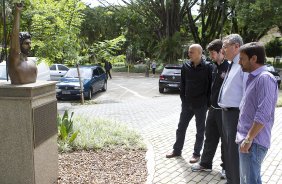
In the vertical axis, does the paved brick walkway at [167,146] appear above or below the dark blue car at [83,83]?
below

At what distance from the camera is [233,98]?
423 cm

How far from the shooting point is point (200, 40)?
38.8 meters

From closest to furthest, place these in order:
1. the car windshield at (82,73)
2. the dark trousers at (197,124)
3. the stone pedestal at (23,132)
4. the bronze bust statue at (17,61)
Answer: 1. the stone pedestal at (23,132)
2. the bronze bust statue at (17,61)
3. the dark trousers at (197,124)
4. the car windshield at (82,73)

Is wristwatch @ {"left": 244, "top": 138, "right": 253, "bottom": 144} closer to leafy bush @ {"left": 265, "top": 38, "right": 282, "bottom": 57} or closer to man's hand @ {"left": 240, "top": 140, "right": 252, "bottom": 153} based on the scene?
man's hand @ {"left": 240, "top": 140, "right": 252, "bottom": 153}

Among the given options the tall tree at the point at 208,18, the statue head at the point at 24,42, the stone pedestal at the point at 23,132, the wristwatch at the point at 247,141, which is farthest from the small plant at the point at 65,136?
the tall tree at the point at 208,18

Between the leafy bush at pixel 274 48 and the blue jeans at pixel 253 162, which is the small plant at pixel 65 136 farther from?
the leafy bush at pixel 274 48

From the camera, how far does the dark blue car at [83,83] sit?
51.7 ft

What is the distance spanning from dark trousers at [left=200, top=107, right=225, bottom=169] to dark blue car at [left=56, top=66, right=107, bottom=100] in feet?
36.7

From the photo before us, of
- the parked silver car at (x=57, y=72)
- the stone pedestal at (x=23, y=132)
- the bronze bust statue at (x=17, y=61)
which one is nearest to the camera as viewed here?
the stone pedestal at (x=23, y=132)

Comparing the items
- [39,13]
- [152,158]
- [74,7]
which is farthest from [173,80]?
[152,158]

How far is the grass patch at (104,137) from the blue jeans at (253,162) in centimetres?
328

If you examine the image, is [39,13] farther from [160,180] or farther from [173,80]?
[173,80]

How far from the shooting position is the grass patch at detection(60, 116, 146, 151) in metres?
6.39

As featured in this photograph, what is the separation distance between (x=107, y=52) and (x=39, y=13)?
3330 millimetres
